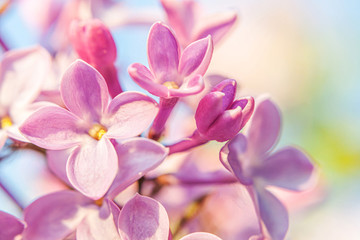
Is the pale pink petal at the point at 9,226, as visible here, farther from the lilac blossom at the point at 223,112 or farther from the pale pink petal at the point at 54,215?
the lilac blossom at the point at 223,112

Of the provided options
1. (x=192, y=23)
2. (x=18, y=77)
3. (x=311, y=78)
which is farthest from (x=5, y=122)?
(x=311, y=78)

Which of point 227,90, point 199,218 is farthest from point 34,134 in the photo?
point 199,218

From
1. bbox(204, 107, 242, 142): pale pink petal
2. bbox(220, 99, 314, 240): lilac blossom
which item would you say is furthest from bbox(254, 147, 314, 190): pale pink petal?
bbox(204, 107, 242, 142): pale pink petal

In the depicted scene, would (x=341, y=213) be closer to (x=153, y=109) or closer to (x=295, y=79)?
(x=295, y=79)

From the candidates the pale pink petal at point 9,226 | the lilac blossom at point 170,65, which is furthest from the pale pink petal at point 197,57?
the pale pink petal at point 9,226

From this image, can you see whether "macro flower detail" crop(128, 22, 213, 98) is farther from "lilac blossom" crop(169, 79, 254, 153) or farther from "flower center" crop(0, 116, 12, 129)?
"flower center" crop(0, 116, 12, 129)

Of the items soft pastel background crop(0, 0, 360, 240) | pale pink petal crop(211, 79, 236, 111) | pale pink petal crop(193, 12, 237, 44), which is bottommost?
soft pastel background crop(0, 0, 360, 240)
